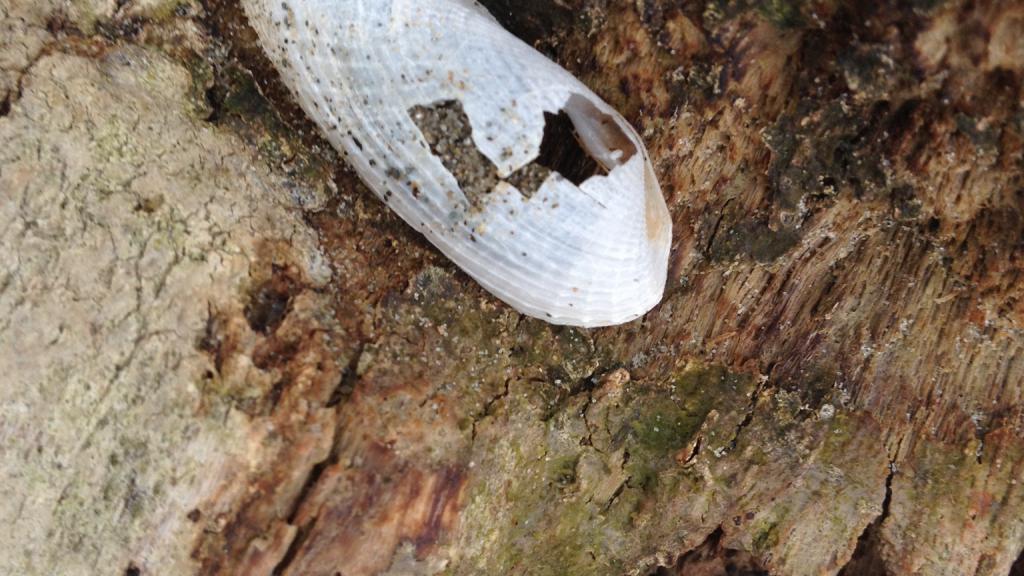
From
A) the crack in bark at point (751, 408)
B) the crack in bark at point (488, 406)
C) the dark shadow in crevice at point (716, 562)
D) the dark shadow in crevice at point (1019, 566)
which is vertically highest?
the crack in bark at point (488, 406)

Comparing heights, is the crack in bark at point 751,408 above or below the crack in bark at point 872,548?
above

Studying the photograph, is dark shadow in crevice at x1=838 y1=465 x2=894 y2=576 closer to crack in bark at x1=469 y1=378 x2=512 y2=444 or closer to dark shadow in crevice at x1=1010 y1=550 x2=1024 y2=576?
dark shadow in crevice at x1=1010 y1=550 x2=1024 y2=576

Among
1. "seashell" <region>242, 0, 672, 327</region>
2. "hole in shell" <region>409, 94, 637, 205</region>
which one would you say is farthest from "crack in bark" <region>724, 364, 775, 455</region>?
"hole in shell" <region>409, 94, 637, 205</region>

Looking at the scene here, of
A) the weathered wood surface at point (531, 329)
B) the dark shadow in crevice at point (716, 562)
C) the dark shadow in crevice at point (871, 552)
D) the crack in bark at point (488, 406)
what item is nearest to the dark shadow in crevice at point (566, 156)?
the weathered wood surface at point (531, 329)

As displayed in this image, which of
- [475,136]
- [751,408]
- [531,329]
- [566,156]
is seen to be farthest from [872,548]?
[475,136]

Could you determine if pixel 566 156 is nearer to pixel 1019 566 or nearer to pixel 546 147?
pixel 546 147

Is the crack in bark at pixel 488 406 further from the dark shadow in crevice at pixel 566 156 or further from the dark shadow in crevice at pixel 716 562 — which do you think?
the dark shadow in crevice at pixel 716 562

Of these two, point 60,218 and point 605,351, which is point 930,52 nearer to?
point 605,351

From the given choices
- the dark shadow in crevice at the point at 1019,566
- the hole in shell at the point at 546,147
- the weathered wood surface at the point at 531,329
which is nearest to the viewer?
the weathered wood surface at the point at 531,329
